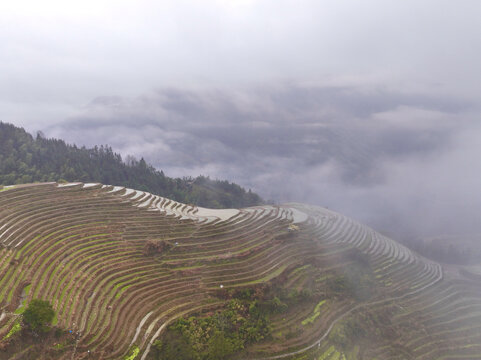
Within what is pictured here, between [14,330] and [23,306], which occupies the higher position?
[23,306]

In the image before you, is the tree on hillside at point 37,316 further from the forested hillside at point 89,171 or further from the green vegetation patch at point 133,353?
the forested hillside at point 89,171

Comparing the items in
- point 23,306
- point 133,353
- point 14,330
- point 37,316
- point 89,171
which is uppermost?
point 89,171

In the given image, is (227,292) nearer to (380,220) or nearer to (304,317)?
(304,317)

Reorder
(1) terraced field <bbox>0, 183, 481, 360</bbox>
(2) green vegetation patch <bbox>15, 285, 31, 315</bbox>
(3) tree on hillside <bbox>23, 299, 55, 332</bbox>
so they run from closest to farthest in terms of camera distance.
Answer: (3) tree on hillside <bbox>23, 299, 55, 332</bbox>, (2) green vegetation patch <bbox>15, 285, 31, 315</bbox>, (1) terraced field <bbox>0, 183, 481, 360</bbox>

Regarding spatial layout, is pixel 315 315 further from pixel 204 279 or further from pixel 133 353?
pixel 133 353

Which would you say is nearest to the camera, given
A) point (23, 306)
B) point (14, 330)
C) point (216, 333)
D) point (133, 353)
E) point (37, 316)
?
point (14, 330)

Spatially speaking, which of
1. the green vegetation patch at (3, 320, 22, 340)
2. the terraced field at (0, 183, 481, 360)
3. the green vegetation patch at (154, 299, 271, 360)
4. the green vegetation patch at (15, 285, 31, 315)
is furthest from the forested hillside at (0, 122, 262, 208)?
the green vegetation patch at (154, 299, 271, 360)

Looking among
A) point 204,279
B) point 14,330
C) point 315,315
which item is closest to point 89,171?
point 204,279

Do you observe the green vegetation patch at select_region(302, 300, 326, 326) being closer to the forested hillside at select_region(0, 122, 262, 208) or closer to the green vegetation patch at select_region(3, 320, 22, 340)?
the green vegetation patch at select_region(3, 320, 22, 340)

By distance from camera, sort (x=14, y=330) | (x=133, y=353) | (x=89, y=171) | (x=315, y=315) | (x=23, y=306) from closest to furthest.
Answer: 1. (x=14, y=330)
2. (x=23, y=306)
3. (x=133, y=353)
4. (x=315, y=315)
5. (x=89, y=171)
